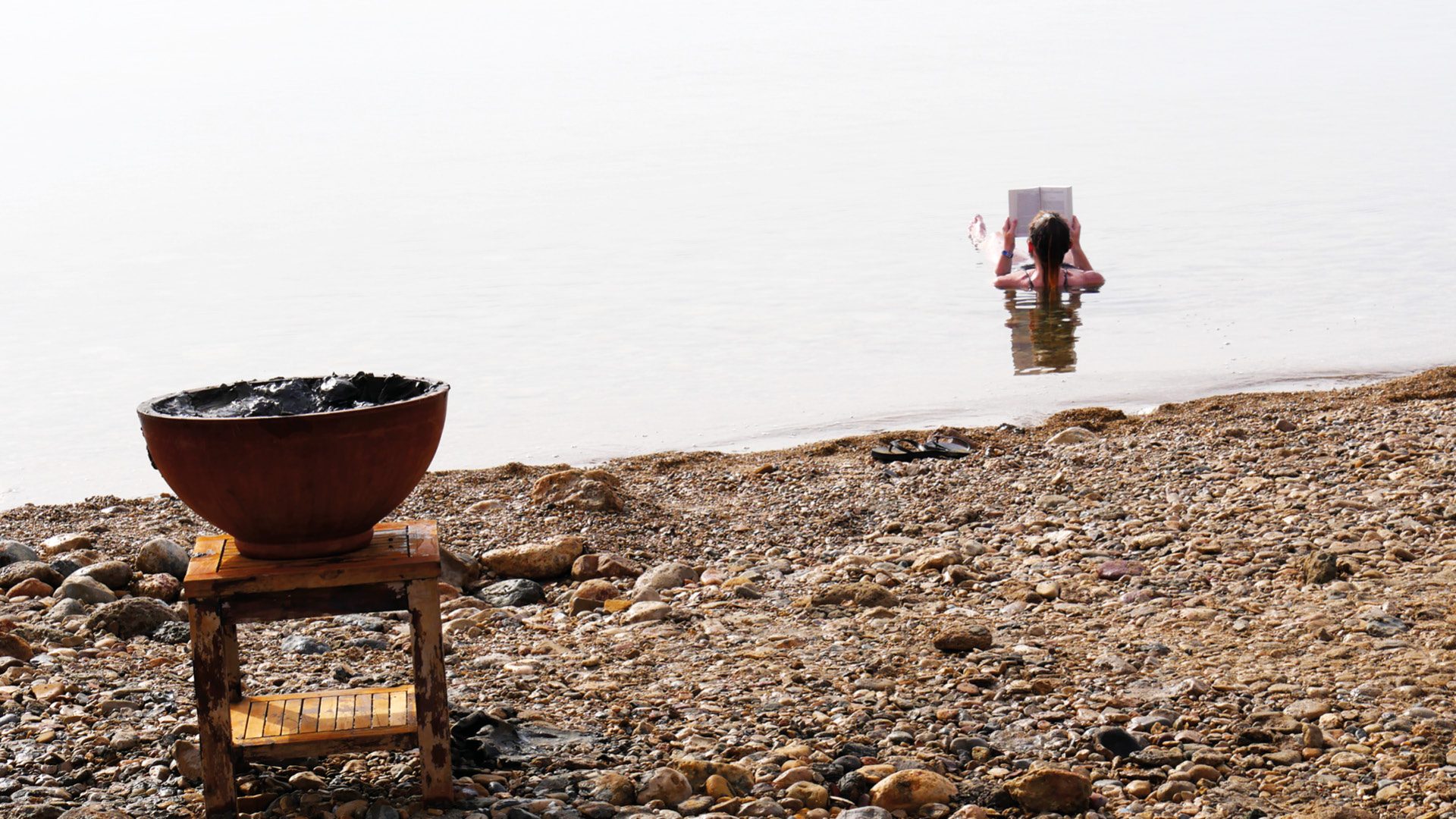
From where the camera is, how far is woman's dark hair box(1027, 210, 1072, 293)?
1866 centimetres

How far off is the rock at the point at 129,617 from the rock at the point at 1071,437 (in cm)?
588

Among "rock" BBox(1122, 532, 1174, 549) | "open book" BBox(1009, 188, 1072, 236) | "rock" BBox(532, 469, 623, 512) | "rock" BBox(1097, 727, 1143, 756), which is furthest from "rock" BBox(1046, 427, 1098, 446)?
"open book" BBox(1009, 188, 1072, 236)

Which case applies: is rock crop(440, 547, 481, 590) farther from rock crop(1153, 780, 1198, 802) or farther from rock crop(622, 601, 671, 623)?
rock crop(1153, 780, 1198, 802)

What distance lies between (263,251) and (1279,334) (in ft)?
62.0

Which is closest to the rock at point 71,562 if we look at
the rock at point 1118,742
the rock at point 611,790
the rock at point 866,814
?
the rock at point 611,790

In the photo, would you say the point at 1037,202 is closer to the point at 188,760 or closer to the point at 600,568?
the point at 600,568

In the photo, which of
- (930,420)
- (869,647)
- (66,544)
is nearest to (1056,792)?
(869,647)

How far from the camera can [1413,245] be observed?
23156 mm

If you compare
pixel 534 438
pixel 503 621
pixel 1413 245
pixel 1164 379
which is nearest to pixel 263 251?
pixel 534 438

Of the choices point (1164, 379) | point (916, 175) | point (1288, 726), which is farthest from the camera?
point (916, 175)

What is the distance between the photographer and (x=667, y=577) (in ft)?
21.6

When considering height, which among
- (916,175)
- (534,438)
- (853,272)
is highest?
(916,175)

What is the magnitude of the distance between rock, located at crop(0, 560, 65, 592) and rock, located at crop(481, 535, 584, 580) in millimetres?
2062

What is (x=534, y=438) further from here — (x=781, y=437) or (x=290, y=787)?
(x=290, y=787)
